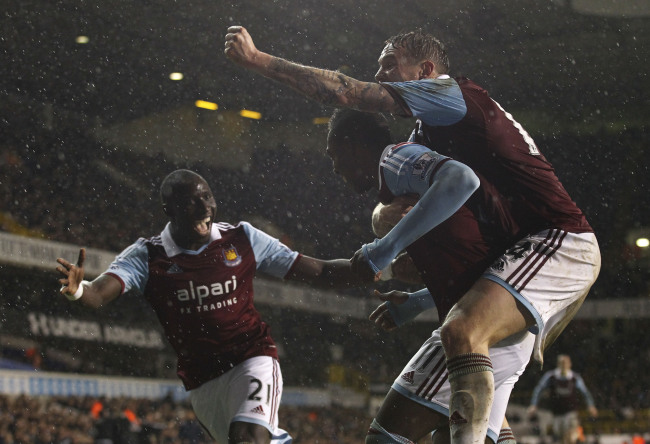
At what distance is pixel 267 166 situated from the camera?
23859 mm

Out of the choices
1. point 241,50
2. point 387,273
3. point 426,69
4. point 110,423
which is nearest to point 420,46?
point 426,69

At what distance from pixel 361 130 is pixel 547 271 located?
1115 mm

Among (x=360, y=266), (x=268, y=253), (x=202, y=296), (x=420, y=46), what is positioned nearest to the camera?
(x=360, y=266)

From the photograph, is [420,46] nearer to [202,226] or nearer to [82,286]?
[202,226]

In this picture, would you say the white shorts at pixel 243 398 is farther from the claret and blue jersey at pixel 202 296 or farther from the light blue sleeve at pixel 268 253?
the light blue sleeve at pixel 268 253

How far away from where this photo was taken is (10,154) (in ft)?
58.9

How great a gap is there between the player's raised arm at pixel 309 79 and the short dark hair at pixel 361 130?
0.42 m

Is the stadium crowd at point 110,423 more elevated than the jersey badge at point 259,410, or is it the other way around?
the jersey badge at point 259,410

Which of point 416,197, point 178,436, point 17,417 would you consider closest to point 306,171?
point 178,436

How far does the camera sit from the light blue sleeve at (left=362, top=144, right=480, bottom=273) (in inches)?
112

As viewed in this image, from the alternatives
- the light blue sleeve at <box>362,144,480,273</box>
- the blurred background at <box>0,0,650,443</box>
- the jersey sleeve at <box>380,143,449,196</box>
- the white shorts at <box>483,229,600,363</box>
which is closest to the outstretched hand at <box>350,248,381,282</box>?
the light blue sleeve at <box>362,144,480,273</box>

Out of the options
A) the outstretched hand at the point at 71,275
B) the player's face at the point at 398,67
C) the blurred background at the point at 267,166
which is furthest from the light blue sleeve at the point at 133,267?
the blurred background at the point at 267,166

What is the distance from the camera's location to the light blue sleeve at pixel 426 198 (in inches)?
112

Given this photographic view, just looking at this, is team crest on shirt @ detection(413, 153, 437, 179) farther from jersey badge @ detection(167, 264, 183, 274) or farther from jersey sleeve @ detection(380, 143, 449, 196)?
jersey badge @ detection(167, 264, 183, 274)
